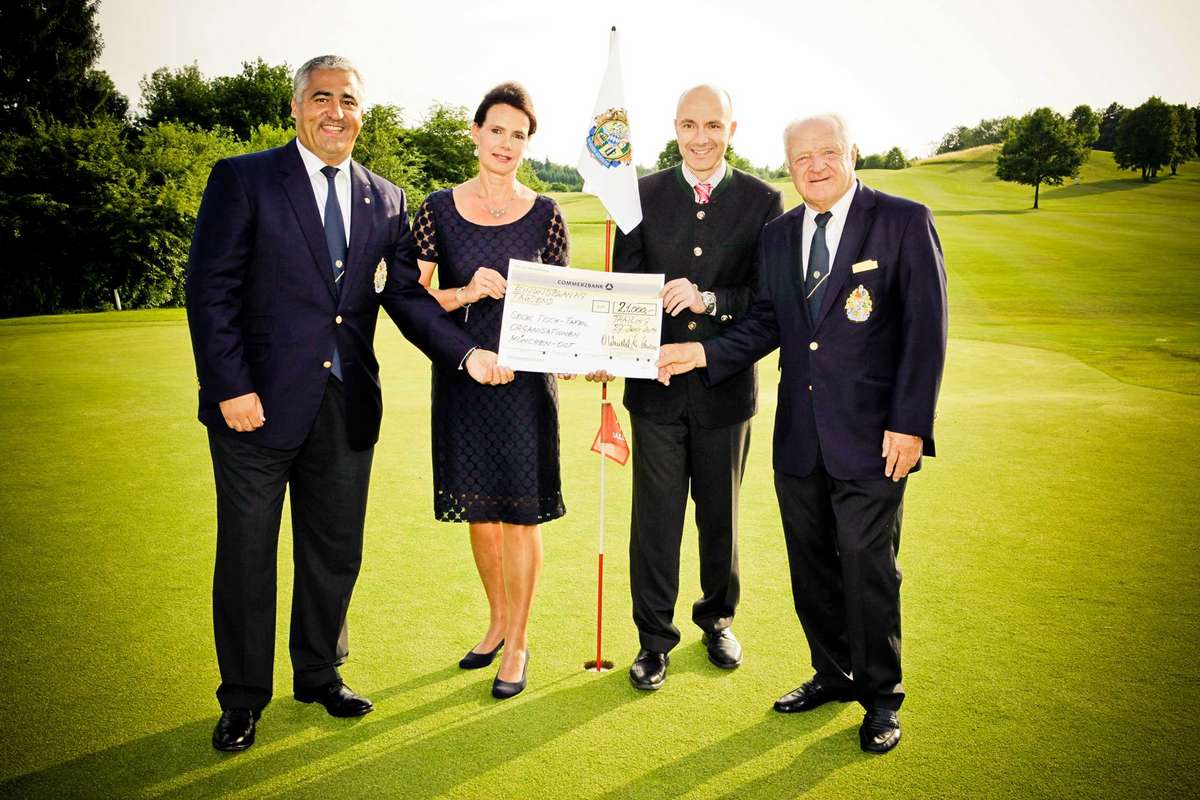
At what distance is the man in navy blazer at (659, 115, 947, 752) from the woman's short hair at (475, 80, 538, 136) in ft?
3.28

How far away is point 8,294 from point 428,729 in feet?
76.7

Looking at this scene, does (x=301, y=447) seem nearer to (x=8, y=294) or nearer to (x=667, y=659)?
(x=667, y=659)

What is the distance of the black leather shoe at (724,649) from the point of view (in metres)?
3.19

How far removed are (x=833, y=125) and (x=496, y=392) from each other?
5.16ft

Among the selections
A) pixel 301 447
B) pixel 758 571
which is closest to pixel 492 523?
pixel 301 447

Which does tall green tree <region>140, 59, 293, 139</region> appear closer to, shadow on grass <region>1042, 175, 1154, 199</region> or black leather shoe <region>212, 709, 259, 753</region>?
shadow on grass <region>1042, 175, 1154, 199</region>

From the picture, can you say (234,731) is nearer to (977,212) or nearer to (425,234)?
(425,234)

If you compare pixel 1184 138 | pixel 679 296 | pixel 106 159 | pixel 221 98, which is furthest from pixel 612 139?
pixel 221 98

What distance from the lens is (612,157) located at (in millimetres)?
3266

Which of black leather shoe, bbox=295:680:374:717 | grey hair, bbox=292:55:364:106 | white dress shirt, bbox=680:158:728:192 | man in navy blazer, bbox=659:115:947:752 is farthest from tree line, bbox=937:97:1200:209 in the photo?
black leather shoe, bbox=295:680:374:717

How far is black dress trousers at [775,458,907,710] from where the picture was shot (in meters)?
2.82

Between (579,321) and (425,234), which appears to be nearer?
(579,321)

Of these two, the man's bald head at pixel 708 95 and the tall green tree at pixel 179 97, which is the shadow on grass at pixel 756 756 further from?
the tall green tree at pixel 179 97

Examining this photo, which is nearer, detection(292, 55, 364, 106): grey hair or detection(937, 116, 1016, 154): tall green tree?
detection(292, 55, 364, 106): grey hair
